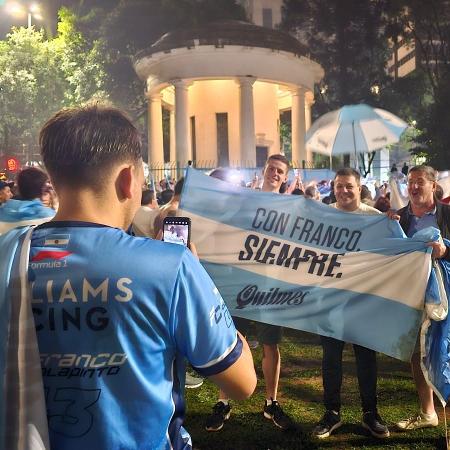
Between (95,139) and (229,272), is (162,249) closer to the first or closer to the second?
(95,139)

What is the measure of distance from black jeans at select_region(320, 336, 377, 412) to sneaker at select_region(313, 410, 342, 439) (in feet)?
0.18

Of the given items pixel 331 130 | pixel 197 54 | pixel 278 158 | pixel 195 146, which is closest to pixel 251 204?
pixel 278 158

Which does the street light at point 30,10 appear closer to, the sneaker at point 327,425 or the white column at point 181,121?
the white column at point 181,121

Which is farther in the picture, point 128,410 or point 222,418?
point 222,418

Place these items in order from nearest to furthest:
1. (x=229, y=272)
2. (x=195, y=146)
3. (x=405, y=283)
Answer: (x=405, y=283), (x=229, y=272), (x=195, y=146)

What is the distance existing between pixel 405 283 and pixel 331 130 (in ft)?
23.0

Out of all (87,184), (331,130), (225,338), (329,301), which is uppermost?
(331,130)

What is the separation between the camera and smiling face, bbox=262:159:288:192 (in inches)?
193

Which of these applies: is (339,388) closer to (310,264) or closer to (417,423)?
(417,423)

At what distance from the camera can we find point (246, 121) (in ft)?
80.7

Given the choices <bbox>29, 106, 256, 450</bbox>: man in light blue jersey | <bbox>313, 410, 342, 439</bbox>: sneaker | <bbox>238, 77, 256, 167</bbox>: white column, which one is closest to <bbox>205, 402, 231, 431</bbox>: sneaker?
<bbox>313, 410, 342, 439</bbox>: sneaker

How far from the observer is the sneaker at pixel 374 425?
4.05 metres

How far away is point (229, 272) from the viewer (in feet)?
15.0

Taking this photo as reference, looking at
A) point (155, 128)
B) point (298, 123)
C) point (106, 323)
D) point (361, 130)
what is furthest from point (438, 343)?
point (155, 128)
